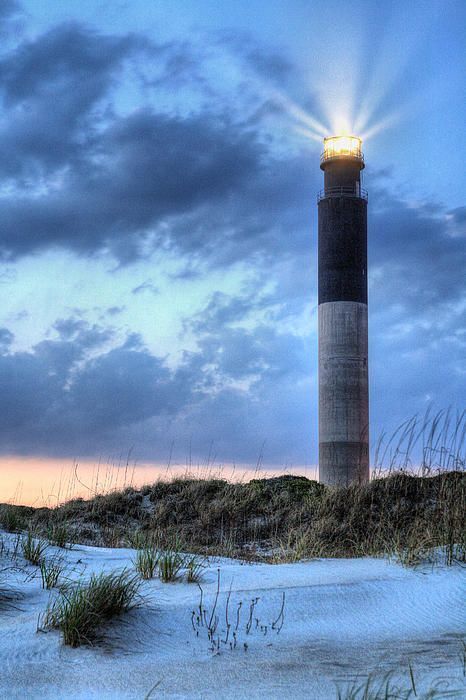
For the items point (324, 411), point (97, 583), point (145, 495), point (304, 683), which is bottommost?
point (304, 683)

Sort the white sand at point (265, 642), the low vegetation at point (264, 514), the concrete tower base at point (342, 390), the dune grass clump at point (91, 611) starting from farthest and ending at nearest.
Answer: the concrete tower base at point (342, 390), the low vegetation at point (264, 514), the dune grass clump at point (91, 611), the white sand at point (265, 642)

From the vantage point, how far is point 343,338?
21.6 meters

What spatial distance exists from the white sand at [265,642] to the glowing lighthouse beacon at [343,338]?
647 inches

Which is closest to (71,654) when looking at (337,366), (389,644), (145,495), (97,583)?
(97,583)

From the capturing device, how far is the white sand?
2.98 metres

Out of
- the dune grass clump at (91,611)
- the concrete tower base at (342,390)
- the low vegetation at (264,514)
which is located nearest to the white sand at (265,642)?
the dune grass clump at (91,611)

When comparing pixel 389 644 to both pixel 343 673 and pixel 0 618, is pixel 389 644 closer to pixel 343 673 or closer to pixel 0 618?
pixel 343 673

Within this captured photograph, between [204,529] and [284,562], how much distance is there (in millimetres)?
5709

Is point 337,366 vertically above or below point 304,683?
above

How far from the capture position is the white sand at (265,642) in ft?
9.77

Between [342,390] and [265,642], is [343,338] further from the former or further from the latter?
[265,642]

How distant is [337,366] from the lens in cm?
2159

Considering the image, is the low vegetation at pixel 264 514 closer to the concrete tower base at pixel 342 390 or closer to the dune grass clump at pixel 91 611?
the dune grass clump at pixel 91 611

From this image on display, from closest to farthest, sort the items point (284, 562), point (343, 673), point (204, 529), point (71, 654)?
point (343, 673), point (71, 654), point (284, 562), point (204, 529)
